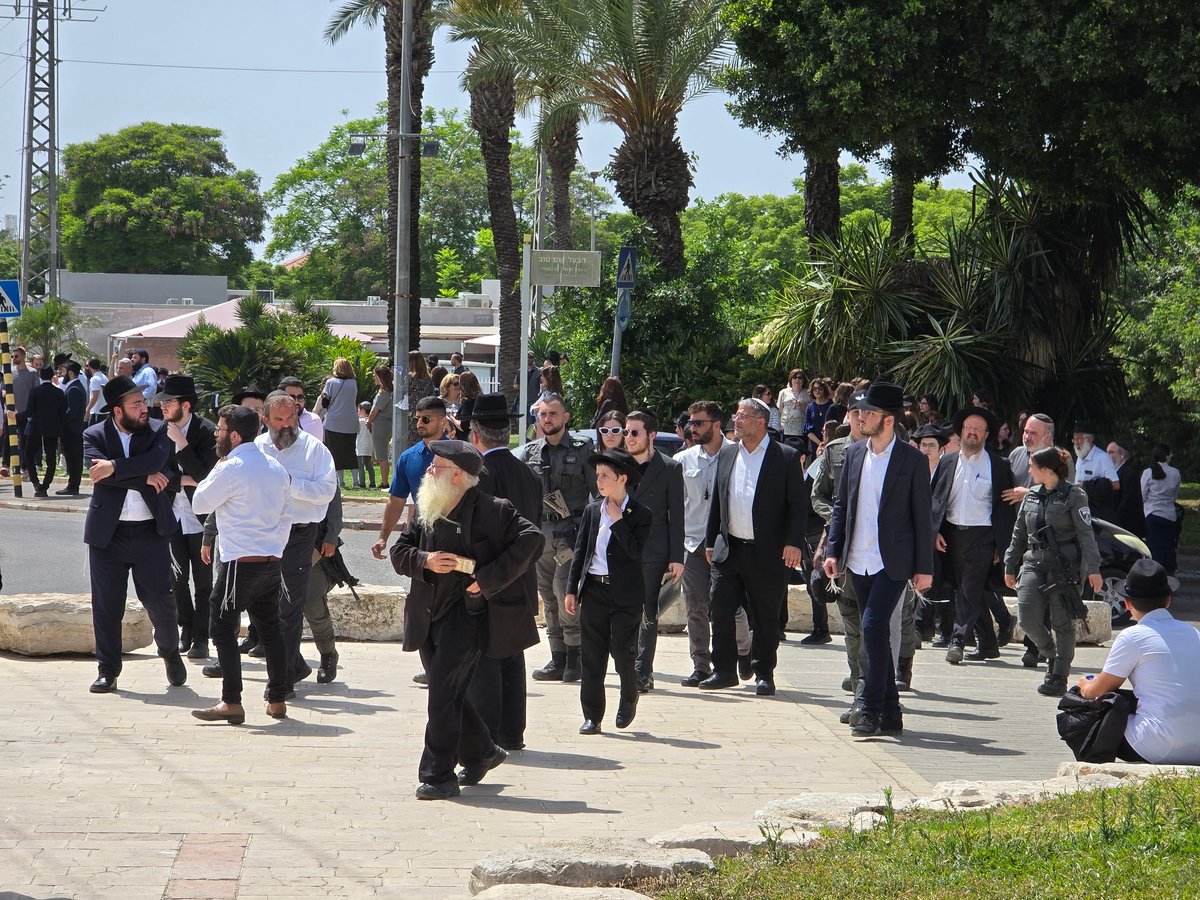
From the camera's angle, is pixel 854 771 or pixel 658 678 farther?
pixel 658 678

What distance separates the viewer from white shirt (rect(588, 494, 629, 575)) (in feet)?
27.6

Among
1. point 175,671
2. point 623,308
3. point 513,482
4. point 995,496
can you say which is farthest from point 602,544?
point 623,308

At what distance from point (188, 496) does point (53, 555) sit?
6444 mm

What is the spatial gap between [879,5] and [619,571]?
10657 millimetres

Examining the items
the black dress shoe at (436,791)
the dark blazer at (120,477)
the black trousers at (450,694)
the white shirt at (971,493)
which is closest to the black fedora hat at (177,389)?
the dark blazer at (120,477)

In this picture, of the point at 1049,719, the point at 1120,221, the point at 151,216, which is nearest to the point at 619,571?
the point at 1049,719

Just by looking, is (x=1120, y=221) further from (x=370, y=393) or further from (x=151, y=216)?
(x=151, y=216)

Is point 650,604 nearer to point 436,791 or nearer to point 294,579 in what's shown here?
point 294,579

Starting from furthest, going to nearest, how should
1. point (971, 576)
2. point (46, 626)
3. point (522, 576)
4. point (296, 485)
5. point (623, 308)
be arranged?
point (623, 308)
point (971, 576)
point (46, 626)
point (296, 485)
point (522, 576)

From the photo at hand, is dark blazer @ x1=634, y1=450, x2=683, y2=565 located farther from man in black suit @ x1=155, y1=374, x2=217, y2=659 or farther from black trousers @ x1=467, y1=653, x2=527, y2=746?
man in black suit @ x1=155, y1=374, x2=217, y2=659

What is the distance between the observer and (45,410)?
67.8 feet

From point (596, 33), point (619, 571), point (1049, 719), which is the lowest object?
point (1049, 719)

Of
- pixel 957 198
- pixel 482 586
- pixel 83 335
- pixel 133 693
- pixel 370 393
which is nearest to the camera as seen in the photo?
pixel 482 586

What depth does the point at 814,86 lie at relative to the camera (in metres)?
17.0
